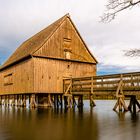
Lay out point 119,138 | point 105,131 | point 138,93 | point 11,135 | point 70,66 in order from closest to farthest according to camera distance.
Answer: point 119,138
point 11,135
point 105,131
point 138,93
point 70,66

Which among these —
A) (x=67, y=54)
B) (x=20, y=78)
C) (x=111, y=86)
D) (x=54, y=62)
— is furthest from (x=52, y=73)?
(x=111, y=86)

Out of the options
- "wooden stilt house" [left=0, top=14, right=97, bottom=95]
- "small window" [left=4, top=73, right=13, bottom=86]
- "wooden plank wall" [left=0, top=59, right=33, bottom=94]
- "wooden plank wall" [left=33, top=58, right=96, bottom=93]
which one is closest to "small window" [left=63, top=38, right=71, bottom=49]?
"wooden stilt house" [left=0, top=14, right=97, bottom=95]

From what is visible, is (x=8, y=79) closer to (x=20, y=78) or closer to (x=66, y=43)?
(x=20, y=78)

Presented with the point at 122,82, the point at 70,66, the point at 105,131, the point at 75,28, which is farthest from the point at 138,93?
the point at 75,28

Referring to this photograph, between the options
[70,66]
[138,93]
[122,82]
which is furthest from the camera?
[70,66]

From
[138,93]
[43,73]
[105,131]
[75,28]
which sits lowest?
[105,131]

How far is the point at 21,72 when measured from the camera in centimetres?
2814

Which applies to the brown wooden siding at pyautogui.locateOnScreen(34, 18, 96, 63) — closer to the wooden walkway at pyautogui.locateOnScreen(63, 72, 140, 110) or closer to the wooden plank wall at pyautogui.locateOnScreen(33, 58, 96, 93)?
the wooden plank wall at pyautogui.locateOnScreen(33, 58, 96, 93)

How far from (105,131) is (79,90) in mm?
13273

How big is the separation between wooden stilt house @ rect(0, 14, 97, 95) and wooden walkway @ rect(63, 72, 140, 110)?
210 centimetres

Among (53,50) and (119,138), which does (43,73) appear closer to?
(53,50)

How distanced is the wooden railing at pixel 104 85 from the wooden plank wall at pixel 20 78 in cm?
379

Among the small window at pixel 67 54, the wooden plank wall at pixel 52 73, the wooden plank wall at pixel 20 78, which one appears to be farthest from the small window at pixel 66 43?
the wooden plank wall at pixel 20 78

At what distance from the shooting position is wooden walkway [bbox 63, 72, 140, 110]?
17766mm
